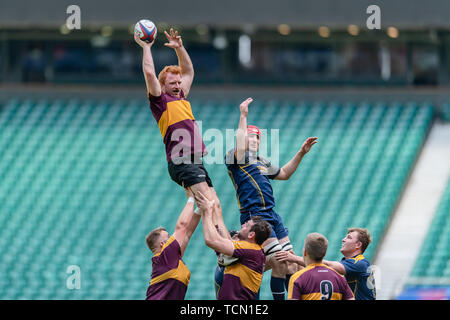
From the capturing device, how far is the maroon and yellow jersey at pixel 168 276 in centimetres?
802

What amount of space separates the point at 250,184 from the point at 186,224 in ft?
2.71

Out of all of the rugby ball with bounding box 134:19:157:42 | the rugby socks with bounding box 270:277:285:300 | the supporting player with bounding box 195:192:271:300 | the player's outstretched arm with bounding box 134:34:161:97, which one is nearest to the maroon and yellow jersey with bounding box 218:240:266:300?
the supporting player with bounding box 195:192:271:300

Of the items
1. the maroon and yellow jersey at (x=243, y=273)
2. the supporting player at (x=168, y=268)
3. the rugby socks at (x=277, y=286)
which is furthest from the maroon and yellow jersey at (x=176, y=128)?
the rugby socks at (x=277, y=286)

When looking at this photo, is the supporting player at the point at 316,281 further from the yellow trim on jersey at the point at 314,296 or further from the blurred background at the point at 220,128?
the blurred background at the point at 220,128

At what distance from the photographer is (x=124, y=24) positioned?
19.3 m

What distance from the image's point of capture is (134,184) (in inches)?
700

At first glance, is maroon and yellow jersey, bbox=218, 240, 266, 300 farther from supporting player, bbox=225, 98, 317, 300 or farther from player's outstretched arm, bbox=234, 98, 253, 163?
player's outstretched arm, bbox=234, 98, 253, 163

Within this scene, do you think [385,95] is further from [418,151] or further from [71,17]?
[71,17]

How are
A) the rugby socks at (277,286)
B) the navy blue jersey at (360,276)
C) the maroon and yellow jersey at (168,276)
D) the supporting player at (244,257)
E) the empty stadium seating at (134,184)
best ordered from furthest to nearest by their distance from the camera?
the empty stadium seating at (134,184) < the rugby socks at (277,286) < the navy blue jersey at (360,276) < the maroon and yellow jersey at (168,276) < the supporting player at (244,257)

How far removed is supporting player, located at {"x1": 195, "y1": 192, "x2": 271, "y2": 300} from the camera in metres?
7.83

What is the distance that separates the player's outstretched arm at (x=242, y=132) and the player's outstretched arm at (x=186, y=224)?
68 centimetres

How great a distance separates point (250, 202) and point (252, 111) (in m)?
11.3
